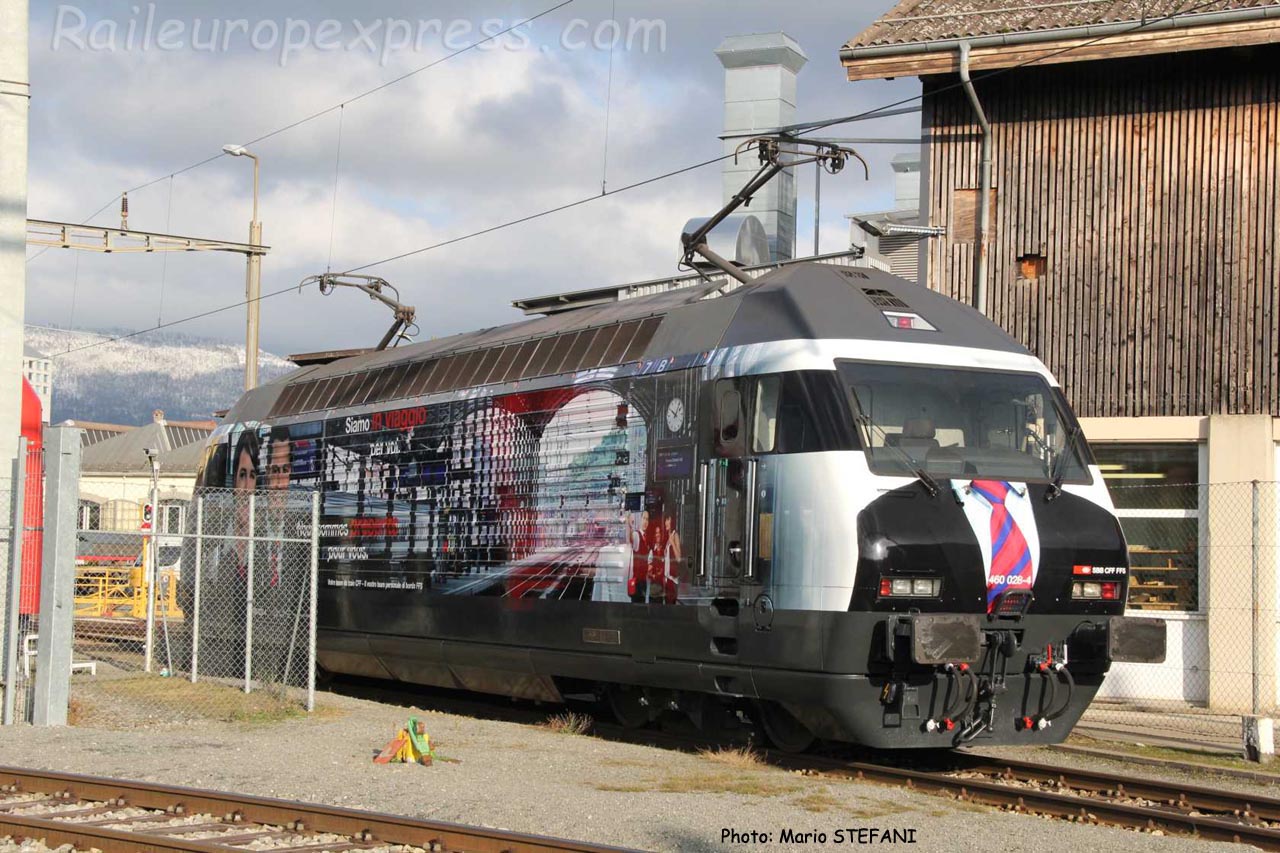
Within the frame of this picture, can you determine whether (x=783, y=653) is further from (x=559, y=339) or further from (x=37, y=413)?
(x=37, y=413)

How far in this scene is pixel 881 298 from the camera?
11453 millimetres

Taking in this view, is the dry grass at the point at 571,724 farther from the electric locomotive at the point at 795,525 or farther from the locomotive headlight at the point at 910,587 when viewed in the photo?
the locomotive headlight at the point at 910,587

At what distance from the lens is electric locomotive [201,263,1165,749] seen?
1017cm

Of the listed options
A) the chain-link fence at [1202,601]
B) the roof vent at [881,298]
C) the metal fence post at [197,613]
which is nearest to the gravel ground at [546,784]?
the metal fence post at [197,613]

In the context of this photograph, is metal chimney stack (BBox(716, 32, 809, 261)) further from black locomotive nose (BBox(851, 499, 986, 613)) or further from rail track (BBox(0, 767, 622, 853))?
rail track (BBox(0, 767, 622, 853))

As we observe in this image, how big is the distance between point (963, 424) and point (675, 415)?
88.2 inches

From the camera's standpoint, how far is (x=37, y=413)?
19.3 meters

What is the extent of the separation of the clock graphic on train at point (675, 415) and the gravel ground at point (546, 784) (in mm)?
2541

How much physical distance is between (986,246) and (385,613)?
8.10 m

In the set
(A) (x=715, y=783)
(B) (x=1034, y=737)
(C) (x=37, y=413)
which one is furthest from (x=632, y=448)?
(C) (x=37, y=413)

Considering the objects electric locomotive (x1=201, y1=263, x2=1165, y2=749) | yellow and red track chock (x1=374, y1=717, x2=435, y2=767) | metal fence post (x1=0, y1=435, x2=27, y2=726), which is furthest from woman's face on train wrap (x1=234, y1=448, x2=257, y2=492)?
yellow and red track chock (x1=374, y1=717, x2=435, y2=767)

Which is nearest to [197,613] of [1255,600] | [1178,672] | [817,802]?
[817,802]

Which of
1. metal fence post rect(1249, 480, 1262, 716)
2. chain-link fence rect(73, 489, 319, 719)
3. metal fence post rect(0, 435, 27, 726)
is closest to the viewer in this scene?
metal fence post rect(0, 435, 27, 726)

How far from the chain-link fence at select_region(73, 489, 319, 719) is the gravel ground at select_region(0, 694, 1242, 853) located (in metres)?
1.74
